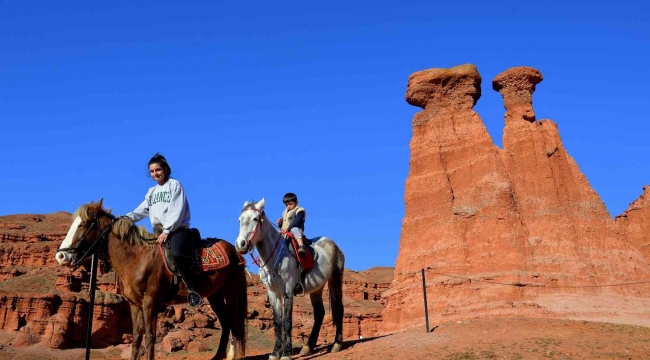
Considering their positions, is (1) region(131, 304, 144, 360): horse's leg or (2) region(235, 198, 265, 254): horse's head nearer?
(2) region(235, 198, 265, 254): horse's head

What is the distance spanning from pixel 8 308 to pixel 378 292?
188 ft

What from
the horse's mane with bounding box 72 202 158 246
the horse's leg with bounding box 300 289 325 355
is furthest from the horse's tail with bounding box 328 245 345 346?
the horse's mane with bounding box 72 202 158 246

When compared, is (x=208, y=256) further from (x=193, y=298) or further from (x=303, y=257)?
(x=303, y=257)

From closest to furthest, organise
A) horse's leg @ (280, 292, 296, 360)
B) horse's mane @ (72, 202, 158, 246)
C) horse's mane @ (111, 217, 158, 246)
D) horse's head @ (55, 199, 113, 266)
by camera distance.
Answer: horse's head @ (55, 199, 113, 266) → horse's mane @ (72, 202, 158, 246) → horse's mane @ (111, 217, 158, 246) → horse's leg @ (280, 292, 296, 360)

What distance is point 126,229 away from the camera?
42.4 feet

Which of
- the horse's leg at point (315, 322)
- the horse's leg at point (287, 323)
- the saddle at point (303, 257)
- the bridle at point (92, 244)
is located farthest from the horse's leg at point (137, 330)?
the horse's leg at point (315, 322)

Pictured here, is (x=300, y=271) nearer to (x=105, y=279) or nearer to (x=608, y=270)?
(x=608, y=270)

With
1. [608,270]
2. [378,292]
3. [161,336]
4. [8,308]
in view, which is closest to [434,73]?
[608,270]

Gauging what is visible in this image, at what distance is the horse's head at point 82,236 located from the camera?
12.4m

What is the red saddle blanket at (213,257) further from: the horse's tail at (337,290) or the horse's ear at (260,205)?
the horse's tail at (337,290)

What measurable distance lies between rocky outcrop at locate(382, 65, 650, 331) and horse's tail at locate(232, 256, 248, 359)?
102 feet

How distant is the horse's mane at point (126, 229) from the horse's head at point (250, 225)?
183 cm

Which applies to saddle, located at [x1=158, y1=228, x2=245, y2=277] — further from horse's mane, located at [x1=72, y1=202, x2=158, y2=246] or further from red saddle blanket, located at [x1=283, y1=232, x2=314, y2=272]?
red saddle blanket, located at [x1=283, y1=232, x2=314, y2=272]

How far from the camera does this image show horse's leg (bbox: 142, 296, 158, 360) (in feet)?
40.3
